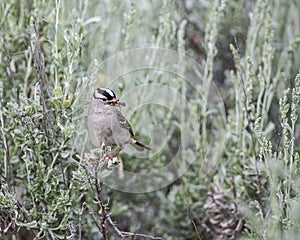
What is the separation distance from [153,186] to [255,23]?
3.06ft

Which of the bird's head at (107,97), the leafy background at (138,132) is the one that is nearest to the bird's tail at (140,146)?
the leafy background at (138,132)

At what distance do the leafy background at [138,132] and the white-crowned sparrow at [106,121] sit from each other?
8 cm

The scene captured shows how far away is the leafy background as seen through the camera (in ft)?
6.57

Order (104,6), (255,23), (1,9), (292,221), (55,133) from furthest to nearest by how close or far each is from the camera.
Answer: (104,6)
(255,23)
(1,9)
(55,133)
(292,221)

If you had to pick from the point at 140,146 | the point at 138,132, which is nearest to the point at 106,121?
the point at 140,146

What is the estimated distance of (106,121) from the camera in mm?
2084

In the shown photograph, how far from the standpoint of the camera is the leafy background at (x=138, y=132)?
6.57 ft

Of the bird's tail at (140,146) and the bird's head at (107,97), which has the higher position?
the bird's head at (107,97)

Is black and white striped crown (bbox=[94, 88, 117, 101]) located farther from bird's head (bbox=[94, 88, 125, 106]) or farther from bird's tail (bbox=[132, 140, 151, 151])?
bird's tail (bbox=[132, 140, 151, 151])

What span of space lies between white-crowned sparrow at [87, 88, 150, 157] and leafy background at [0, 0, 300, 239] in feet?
0.27

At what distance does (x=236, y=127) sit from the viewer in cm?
256

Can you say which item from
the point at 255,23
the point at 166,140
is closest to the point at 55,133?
the point at 166,140

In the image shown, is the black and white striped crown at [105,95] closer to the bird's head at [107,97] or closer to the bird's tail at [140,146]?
the bird's head at [107,97]

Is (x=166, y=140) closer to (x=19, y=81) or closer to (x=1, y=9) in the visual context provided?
(x=19, y=81)
